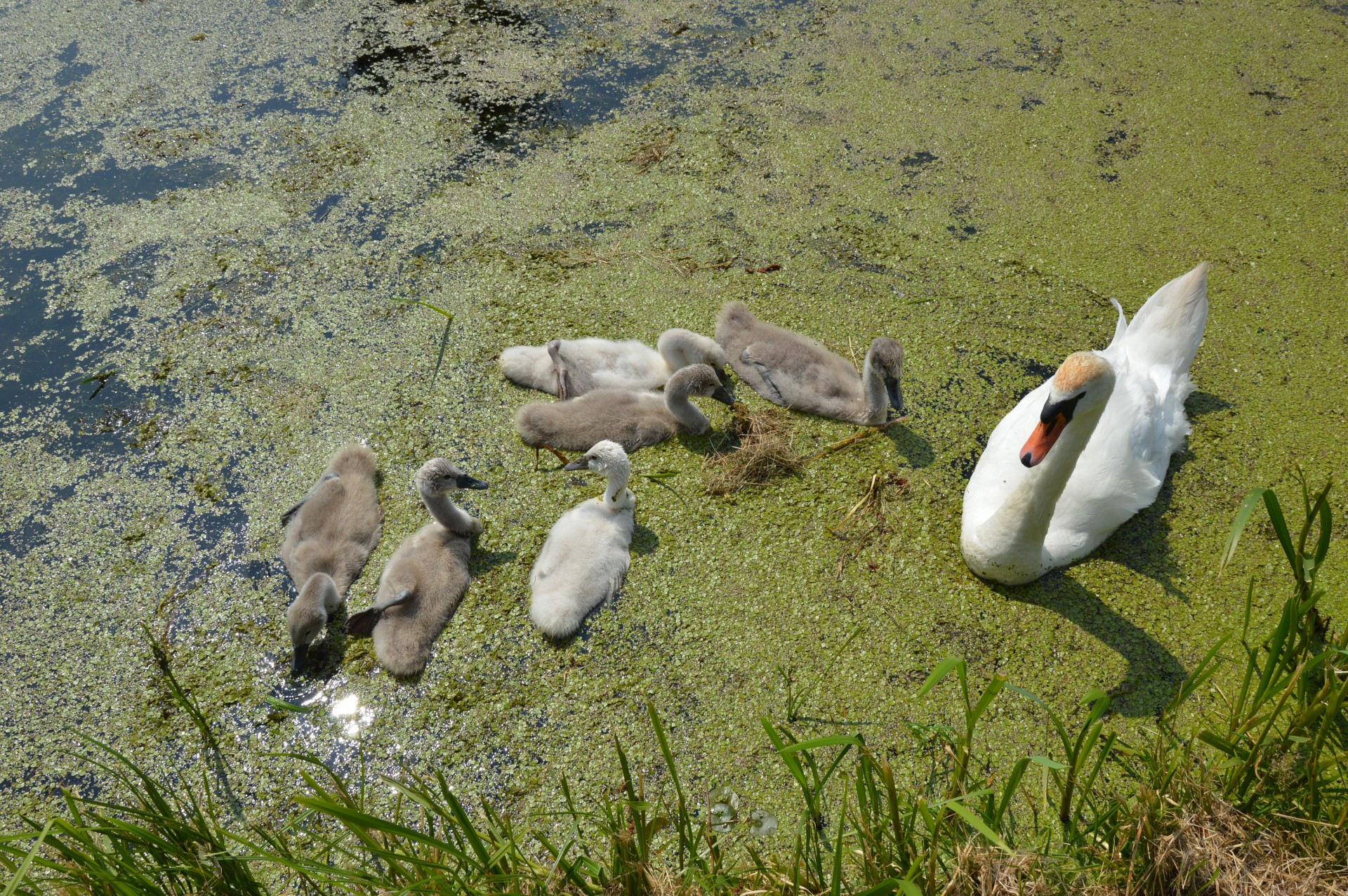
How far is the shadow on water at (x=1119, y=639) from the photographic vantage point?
2.22 metres

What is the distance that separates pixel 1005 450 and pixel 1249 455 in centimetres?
93

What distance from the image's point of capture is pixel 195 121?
14.2 feet

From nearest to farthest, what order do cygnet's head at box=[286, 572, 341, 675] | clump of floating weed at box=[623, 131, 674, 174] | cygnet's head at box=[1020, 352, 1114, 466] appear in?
cygnet's head at box=[1020, 352, 1114, 466] < cygnet's head at box=[286, 572, 341, 675] < clump of floating weed at box=[623, 131, 674, 174]

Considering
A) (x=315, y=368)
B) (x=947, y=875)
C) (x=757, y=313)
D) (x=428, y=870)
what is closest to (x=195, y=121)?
(x=315, y=368)

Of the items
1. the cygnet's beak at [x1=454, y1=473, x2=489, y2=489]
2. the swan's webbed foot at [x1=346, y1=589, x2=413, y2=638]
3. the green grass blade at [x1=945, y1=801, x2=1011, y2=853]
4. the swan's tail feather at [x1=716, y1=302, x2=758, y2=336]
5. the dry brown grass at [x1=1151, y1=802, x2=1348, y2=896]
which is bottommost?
the swan's webbed foot at [x1=346, y1=589, x2=413, y2=638]

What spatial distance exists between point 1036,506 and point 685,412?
1189 millimetres

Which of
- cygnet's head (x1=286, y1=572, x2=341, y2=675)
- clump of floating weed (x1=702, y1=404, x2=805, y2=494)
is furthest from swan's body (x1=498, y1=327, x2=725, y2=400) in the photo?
cygnet's head (x1=286, y1=572, x2=341, y2=675)

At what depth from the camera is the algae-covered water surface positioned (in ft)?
7.66

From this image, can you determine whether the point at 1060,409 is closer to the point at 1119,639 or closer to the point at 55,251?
the point at 1119,639

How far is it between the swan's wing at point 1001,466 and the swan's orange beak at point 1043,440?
0.26m

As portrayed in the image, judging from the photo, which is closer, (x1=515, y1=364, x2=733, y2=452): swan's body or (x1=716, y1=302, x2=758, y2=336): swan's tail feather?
(x1=515, y1=364, x2=733, y2=452): swan's body

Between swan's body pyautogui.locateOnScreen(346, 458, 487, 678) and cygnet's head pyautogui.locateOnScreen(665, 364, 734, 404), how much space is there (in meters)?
0.72

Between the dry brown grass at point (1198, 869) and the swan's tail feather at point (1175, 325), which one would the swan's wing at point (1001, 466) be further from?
the dry brown grass at point (1198, 869)

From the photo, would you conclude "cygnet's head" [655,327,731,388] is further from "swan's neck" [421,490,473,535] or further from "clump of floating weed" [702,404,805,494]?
"swan's neck" [421,490,473,535]
